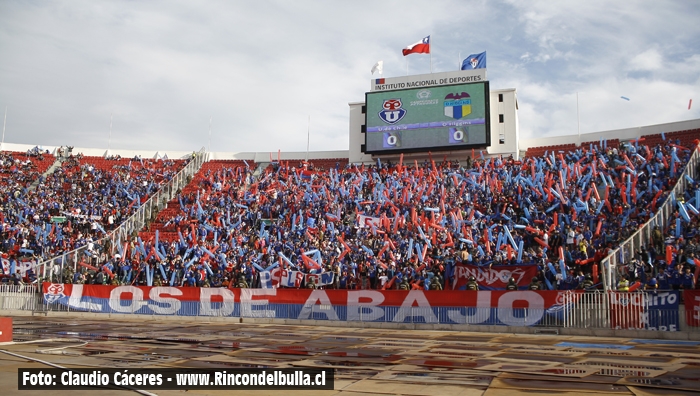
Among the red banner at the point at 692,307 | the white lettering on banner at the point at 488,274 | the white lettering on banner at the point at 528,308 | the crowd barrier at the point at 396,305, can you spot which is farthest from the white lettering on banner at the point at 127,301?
the red banner at the point at 692,307

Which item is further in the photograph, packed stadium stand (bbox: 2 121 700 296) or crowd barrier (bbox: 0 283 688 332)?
packed stadium stand (bbox: 2 121 700 296)

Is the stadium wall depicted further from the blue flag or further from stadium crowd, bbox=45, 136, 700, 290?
the blue flag

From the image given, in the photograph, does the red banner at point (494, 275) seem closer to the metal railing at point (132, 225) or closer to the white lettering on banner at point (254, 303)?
the white lettering on banner at point (254, 303)

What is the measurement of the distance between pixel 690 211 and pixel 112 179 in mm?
41053

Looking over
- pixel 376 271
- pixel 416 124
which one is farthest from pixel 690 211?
pixel 416 124

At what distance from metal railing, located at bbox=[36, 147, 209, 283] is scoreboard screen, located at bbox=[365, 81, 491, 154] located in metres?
15.9

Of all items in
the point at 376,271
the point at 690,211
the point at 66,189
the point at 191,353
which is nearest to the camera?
the point at 191,353

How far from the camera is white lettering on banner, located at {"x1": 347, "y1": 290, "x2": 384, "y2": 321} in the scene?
88.6 feet

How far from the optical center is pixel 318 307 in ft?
92.1

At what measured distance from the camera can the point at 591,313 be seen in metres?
22.9

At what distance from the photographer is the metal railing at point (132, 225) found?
35.8 m

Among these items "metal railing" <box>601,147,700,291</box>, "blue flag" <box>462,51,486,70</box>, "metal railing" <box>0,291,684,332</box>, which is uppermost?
"blue flag" <box>462,51,486,70</box>

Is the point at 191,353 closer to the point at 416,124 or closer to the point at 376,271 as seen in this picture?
the point at 376,271

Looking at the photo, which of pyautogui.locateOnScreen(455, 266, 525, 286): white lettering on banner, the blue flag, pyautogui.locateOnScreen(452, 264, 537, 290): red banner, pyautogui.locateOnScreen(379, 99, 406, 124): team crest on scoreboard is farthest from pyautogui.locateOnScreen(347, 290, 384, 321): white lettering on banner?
the blue flag
